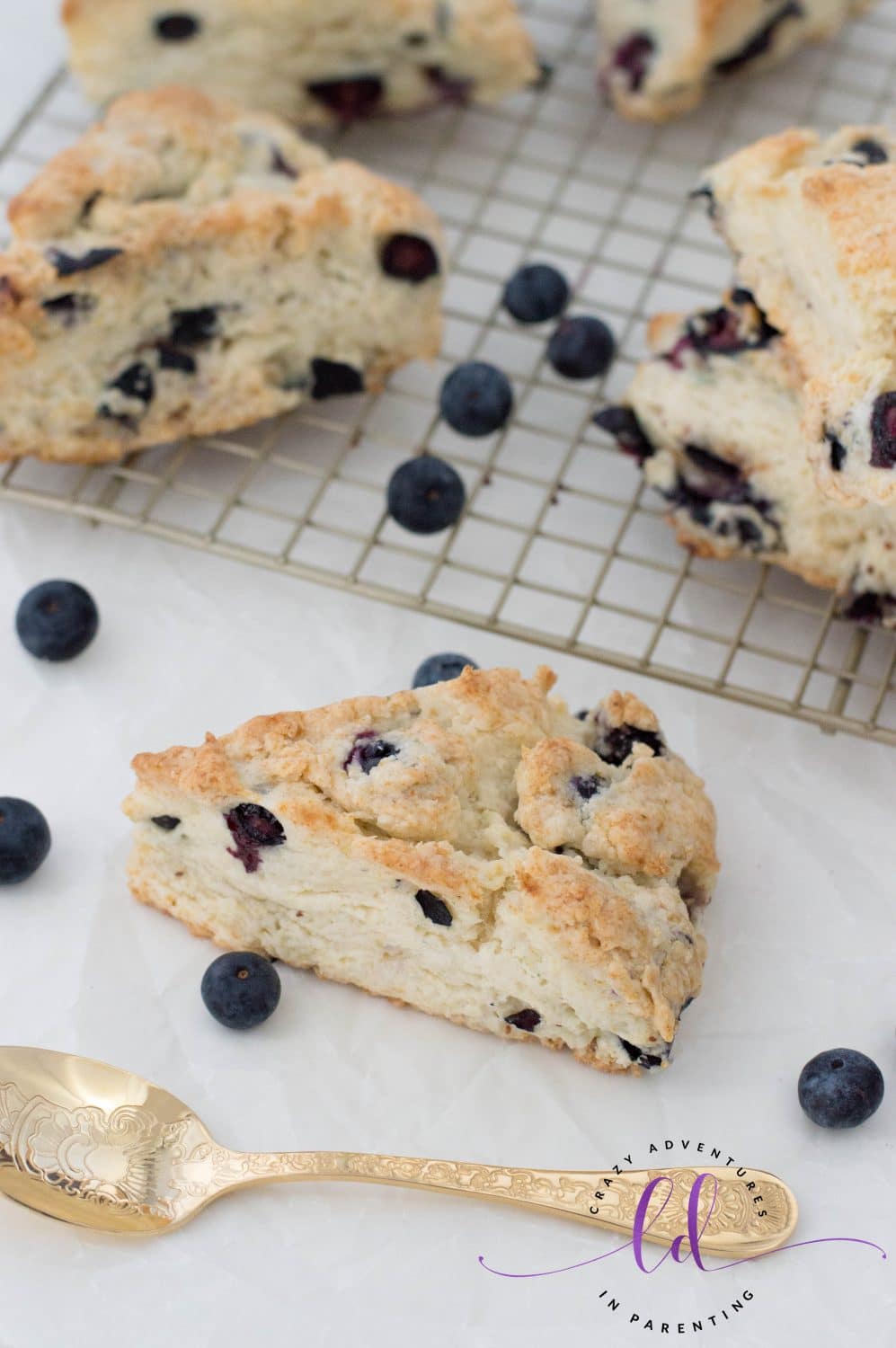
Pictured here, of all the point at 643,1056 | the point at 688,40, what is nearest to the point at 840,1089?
the point at 643,1056

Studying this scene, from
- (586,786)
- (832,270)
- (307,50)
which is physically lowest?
(586,786)

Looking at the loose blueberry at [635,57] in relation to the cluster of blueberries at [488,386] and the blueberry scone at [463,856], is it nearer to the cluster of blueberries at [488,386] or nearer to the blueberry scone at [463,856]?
the cluster of blueberries at [488,386]

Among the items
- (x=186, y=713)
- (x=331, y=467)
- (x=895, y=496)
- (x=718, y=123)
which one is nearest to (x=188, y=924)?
(x=186, y=713)

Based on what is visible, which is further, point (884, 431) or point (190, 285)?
point (190, 285)

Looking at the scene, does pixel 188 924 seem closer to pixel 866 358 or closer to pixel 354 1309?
pixel 354 1309

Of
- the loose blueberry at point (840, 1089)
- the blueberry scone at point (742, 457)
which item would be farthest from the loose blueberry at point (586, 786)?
the blueberry scone at point (742, 457)

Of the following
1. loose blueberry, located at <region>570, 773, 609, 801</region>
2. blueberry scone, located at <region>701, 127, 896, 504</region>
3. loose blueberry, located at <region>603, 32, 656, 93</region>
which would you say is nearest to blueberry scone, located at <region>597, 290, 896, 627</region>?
blueberry scone, located at <region>701, 127, 896, 504</region>

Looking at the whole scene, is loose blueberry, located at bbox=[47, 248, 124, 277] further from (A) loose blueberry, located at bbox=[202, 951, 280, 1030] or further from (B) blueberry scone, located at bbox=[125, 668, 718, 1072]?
(A) loose blueberry, located at bbox=[202, 951, 280, 1030]

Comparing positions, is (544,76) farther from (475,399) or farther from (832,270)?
(832,270)

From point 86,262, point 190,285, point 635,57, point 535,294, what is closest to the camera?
point 86,262
